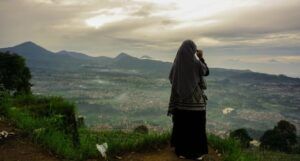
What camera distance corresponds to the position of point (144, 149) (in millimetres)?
11477

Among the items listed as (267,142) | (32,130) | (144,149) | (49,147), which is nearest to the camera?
(49,147)

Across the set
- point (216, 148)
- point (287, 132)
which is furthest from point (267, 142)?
point (216, 148)

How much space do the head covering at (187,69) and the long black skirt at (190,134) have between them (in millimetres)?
570

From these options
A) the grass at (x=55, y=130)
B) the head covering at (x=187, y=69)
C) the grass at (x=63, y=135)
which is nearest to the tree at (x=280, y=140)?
the grass at (x=63, y=135)

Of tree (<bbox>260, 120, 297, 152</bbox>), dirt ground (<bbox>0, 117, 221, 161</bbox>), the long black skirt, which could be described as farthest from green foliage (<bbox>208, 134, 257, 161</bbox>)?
tree (<bbox>260, 120, 297, 152</bbox>)

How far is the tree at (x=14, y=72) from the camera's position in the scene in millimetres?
49978

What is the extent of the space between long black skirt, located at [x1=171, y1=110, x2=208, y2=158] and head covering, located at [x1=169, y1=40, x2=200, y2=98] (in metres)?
0.57

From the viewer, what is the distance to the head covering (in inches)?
417

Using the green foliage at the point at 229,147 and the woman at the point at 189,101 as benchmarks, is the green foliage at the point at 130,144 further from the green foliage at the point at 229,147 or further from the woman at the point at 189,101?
the green foliage at the point at 229,147

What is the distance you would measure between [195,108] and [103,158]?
99.8 inches

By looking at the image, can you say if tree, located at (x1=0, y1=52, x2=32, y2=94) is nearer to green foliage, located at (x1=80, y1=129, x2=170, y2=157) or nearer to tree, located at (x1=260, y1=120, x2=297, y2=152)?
tree, located at (x1=260, y1=120, x2=297, y2=152)

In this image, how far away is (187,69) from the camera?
10.6 metres

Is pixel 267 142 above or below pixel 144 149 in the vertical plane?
below

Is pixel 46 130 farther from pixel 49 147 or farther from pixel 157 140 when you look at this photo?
pixel 157 140
